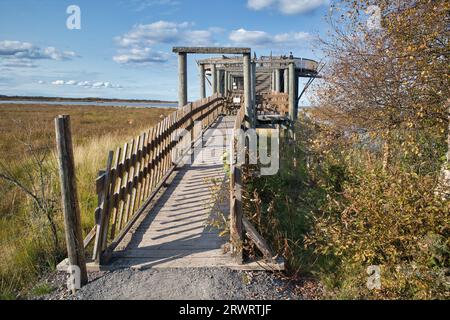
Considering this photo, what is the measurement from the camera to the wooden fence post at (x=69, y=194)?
362 centimetres

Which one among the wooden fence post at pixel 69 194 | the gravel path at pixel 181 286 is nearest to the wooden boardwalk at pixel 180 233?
the gravel path at pixel 181 286

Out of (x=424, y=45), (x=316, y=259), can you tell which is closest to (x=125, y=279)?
(x=316, y=259)

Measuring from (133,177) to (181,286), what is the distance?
6.70 ft

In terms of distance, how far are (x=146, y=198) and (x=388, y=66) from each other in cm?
464

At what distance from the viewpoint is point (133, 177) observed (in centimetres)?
530

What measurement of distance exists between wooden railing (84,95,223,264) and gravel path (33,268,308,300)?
42 cm

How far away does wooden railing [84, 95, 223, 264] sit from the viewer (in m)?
4.18

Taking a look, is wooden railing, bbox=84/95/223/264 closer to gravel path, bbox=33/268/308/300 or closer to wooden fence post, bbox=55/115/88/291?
wooden fence post, bbox=55/115/88/291

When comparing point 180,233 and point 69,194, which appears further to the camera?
point 180,233

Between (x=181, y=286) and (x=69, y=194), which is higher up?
(x=69, y=194)

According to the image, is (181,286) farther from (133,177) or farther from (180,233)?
(133,177)

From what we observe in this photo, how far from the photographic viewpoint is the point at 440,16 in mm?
5160

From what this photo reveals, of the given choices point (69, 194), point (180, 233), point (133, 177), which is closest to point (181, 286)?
point (180, 233)

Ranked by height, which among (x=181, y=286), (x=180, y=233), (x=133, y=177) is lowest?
(x=181, y=286)
